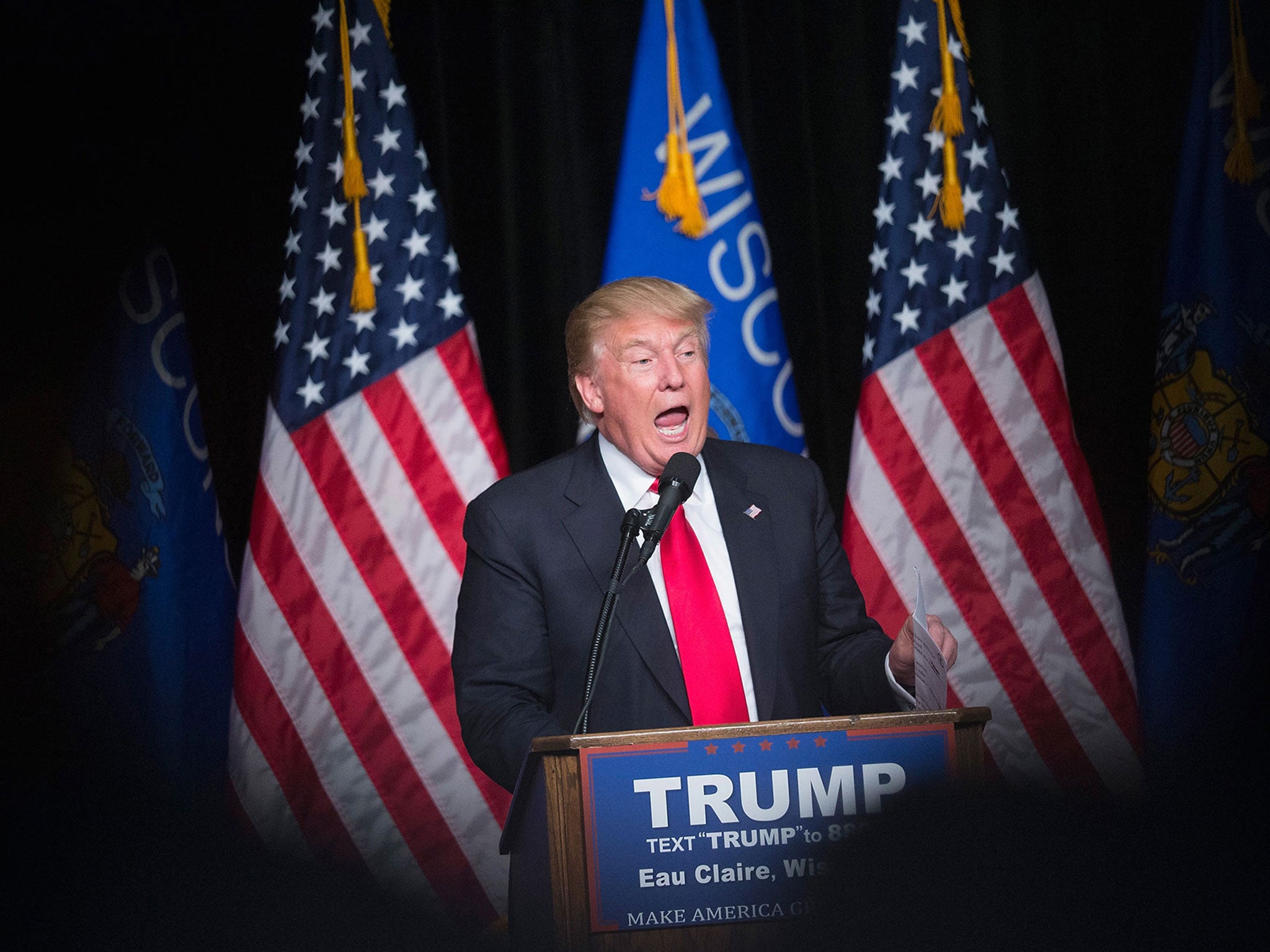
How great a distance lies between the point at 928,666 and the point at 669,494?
18.3 inches

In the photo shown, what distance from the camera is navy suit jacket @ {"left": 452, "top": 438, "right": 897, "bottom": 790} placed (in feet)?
6.44

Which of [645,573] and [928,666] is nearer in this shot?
[928,666]

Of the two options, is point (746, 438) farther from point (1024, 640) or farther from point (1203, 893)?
point (1203, 893)

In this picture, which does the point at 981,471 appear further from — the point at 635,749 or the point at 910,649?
the point at 635,749

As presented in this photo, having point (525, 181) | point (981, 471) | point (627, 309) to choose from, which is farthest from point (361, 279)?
point (981, 471)

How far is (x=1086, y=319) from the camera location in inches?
132

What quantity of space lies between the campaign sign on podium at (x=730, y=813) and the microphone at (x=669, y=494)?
34 cm

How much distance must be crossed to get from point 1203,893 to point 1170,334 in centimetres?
242

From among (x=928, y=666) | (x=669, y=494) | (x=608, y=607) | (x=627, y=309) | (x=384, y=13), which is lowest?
(x=928, y=666)

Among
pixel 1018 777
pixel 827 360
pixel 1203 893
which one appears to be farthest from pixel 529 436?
pixel 1203 893

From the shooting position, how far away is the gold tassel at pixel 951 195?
311 centimetres

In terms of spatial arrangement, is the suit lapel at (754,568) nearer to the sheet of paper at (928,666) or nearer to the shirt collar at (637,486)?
the shirt collar at (637,486)

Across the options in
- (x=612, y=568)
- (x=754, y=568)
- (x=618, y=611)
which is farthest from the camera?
(x=754, y=568)

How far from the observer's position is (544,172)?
3348 mm
